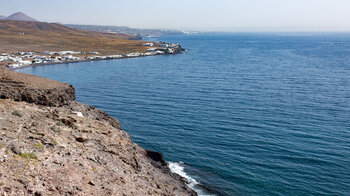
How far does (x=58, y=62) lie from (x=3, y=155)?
110087 millimetres

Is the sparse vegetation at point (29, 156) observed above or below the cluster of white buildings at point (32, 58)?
below

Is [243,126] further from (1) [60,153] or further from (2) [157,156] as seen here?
(1) [60,153]

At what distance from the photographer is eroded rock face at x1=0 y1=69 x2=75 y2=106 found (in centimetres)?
2697

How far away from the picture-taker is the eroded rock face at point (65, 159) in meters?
15.7

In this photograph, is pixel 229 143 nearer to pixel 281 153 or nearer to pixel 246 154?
pixel 246 154

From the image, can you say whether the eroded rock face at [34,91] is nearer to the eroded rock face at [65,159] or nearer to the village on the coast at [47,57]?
the eroded rock face at [65,159]

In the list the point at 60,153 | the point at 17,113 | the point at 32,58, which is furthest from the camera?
the point at 32,58

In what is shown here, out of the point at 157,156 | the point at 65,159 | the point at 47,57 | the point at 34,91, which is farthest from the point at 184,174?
the point at 47,57

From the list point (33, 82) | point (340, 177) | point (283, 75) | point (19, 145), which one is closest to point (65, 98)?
point (33, 82)

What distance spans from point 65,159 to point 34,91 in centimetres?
1319

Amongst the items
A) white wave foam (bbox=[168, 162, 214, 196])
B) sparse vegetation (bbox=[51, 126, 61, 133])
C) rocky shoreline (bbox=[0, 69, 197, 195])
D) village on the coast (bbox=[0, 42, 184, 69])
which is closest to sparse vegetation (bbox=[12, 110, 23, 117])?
rocky shoreline (bbox=[0, 69, 197, 195])

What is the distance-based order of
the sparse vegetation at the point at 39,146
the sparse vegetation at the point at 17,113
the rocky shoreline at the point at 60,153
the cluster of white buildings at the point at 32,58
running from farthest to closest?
the cluster of white buildings at the point at 32,58
the sparse vegetation at the point at 17,113
the sparse vegetation at the point at 39,146
the rocky shoreline at the point at 60,153

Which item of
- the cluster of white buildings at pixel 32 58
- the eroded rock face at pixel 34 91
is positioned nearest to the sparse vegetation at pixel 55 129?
the eroded rock face at pixel 34 91

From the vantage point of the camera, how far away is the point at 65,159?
18.6 metres
